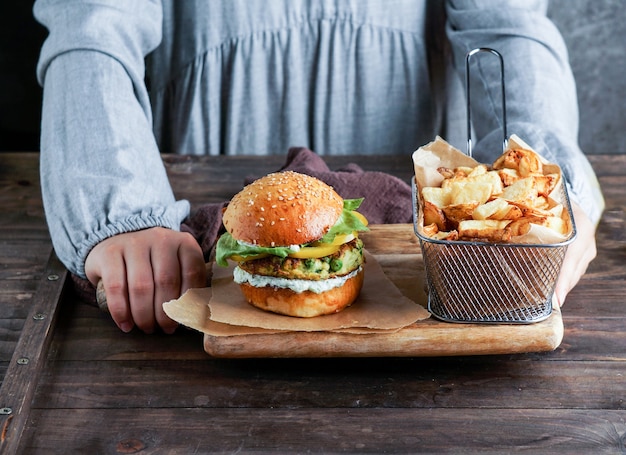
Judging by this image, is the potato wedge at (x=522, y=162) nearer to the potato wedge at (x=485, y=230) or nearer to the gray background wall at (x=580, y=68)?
the potato wedge at (x=485, y=230)

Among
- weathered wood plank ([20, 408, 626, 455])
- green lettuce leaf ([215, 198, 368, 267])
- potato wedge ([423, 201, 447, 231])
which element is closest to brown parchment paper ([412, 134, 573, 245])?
potato wedge ([423, 201, 447, 231])

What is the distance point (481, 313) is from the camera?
1225mm

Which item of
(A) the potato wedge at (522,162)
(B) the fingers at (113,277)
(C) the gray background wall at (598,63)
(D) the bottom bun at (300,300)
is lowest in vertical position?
(C) the gray background wall at (598,63)

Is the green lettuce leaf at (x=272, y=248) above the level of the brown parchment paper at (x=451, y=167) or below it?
below

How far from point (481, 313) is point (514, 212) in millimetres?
167

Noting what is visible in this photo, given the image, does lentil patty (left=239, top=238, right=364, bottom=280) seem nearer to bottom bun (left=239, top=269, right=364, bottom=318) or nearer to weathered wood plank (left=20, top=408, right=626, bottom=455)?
bottom bun (left=239, top=269, right=364, bottom=318)

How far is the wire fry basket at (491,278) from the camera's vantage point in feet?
3.81

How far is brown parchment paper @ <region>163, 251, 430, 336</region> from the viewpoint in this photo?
1.21 meters

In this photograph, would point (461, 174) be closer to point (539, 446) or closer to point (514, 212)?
point (514, 212)

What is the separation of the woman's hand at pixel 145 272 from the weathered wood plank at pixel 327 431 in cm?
22

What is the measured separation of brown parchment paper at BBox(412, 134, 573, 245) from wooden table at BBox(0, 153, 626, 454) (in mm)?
206

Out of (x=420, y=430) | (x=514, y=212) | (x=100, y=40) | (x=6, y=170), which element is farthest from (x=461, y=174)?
(x=6, y=170)

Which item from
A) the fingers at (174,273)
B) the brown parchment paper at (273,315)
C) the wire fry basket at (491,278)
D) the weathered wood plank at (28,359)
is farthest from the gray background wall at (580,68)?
the wire fry basket at (491,278)

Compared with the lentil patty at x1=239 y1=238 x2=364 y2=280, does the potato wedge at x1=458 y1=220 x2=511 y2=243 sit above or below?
above
